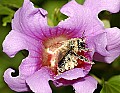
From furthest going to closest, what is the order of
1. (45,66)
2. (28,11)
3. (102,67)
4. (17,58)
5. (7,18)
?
1. (17,58)
2. (102,67)
3. (7,18)
4. (45,66)
5. (28,11)

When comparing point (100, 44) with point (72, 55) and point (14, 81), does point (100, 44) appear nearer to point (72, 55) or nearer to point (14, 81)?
point (72, 55)

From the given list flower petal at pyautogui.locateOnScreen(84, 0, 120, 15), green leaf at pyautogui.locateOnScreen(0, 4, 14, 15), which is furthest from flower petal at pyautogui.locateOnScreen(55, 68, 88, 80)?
green leaf at pyautogui.locateOnScreen(0, 4, 14, 15)

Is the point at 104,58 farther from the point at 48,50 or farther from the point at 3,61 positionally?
the point at 3,61

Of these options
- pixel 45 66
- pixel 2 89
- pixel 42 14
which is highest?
pixel 42 14

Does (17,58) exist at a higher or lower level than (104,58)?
lower

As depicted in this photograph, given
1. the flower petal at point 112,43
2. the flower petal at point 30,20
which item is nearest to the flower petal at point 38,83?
the flower petal at point 30,20

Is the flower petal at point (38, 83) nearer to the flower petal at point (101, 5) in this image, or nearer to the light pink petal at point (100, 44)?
the light pink petal at point (100, 44)

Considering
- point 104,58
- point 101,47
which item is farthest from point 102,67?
point 101,47
